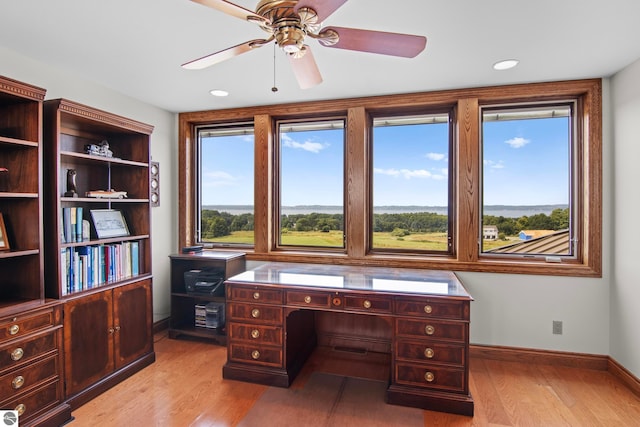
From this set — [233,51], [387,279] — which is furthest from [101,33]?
[387,279]

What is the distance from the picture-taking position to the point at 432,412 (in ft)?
7.09

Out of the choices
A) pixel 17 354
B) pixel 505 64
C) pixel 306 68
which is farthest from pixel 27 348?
pixel 505 64

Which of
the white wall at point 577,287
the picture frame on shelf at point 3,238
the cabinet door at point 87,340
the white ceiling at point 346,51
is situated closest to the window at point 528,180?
the white wall at point 577,287

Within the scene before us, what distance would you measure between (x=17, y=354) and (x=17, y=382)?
15 cm

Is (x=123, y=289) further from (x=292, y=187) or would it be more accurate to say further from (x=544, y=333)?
(x=544, y=333)

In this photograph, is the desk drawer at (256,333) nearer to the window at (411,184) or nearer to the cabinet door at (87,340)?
the cabinet door at (87,340)

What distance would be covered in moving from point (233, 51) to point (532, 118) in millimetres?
2710

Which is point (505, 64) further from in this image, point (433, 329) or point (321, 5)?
point (433, 329)

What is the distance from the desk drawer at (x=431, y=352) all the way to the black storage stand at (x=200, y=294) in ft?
5.90

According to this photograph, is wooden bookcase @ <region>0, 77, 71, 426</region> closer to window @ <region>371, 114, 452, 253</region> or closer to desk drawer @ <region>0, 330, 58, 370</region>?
desk drawer @ <region>0, 330, 58, 370</region>

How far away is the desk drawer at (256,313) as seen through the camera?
2.44 metres

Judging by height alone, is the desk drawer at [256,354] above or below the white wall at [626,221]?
below

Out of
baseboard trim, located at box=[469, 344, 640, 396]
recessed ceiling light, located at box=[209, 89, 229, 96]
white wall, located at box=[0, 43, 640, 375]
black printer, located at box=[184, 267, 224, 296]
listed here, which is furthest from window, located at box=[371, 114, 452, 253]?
black printer, located at box=[184, 267, 224, 296]

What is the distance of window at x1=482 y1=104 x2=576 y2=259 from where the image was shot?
9.50 ft
